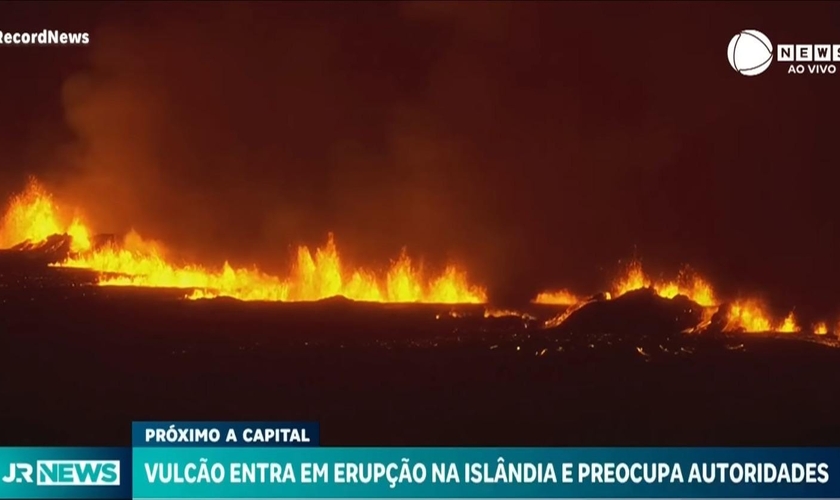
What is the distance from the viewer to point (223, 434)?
3.19 m

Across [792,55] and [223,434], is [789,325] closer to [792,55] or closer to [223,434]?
[792,55]

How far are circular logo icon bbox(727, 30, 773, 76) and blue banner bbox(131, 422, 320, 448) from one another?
1.68 m

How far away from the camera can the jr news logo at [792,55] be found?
316 centimetres

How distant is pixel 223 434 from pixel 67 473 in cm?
48

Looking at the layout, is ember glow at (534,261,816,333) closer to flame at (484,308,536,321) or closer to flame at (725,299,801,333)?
flame at (725,299,801,333)

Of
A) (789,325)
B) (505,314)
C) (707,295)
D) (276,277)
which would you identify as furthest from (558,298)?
(276,277)

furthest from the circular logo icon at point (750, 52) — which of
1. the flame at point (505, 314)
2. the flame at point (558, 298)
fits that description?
the flame at point (505, 314)

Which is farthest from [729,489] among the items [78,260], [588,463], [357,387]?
[78,260]

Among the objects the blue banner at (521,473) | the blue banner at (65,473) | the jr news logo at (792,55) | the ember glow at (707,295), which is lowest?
the blue banner at (521,473)

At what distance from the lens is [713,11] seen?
3.17m

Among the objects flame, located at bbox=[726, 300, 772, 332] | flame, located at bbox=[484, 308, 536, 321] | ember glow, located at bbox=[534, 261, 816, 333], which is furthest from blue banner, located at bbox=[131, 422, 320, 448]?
flame, located at bbox=[726, 300, 772, 332]

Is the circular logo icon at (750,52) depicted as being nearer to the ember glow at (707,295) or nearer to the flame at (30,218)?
the ember glow at (707,295)

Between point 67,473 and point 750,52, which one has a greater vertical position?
point 750,52

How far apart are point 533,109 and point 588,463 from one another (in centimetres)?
109
